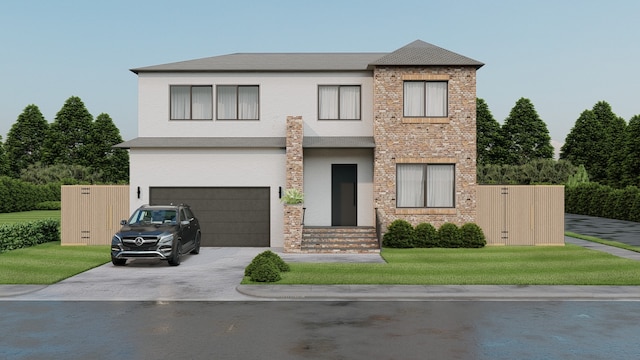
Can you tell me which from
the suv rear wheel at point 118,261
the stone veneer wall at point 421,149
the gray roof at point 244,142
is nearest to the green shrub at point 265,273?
the suv rear wheel at point 118,261

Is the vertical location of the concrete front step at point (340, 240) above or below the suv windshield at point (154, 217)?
below

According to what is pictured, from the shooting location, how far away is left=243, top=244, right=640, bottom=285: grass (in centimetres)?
1747

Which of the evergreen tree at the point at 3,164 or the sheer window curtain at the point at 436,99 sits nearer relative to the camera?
the sheer window curtain at the point at 436,99

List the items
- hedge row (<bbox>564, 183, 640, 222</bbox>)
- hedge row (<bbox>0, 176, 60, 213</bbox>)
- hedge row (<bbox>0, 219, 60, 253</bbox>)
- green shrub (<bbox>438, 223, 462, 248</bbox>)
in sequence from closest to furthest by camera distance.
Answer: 1. hedge row (<bbox>0, 219, 60, 253</bbox>)
2. green shrub (<bbox>438, 223, 462, 248</bbox>)
3. hedge row (<bbox>564, 183, 640, 222</bbox>)
4. hedge row (<bbox>0, 176, 60, 213</bbox>)

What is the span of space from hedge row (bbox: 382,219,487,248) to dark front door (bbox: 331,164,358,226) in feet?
8.68

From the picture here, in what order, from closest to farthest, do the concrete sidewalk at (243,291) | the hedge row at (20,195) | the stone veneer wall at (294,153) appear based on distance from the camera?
the concrete sidewalk at (243,291) → the stone veneer wall at (294,153) → the hedge row at (20,195)

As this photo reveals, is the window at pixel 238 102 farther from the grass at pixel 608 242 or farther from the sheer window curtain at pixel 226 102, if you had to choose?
the grass at pixel 608 242

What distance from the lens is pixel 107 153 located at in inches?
3310

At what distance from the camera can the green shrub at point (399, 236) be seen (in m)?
26.6

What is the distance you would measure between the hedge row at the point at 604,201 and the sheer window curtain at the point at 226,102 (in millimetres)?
31575

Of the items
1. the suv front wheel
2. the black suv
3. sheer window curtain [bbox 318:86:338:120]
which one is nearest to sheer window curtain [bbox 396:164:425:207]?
sheer window curtain [bbox 318:86:338:120]

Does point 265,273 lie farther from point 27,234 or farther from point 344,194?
point 27,234

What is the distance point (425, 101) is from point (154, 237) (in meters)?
13.3

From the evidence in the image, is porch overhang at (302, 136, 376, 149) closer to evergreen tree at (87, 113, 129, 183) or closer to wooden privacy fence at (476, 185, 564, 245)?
wooden privacy fence at (476, 185, 564, 245)
